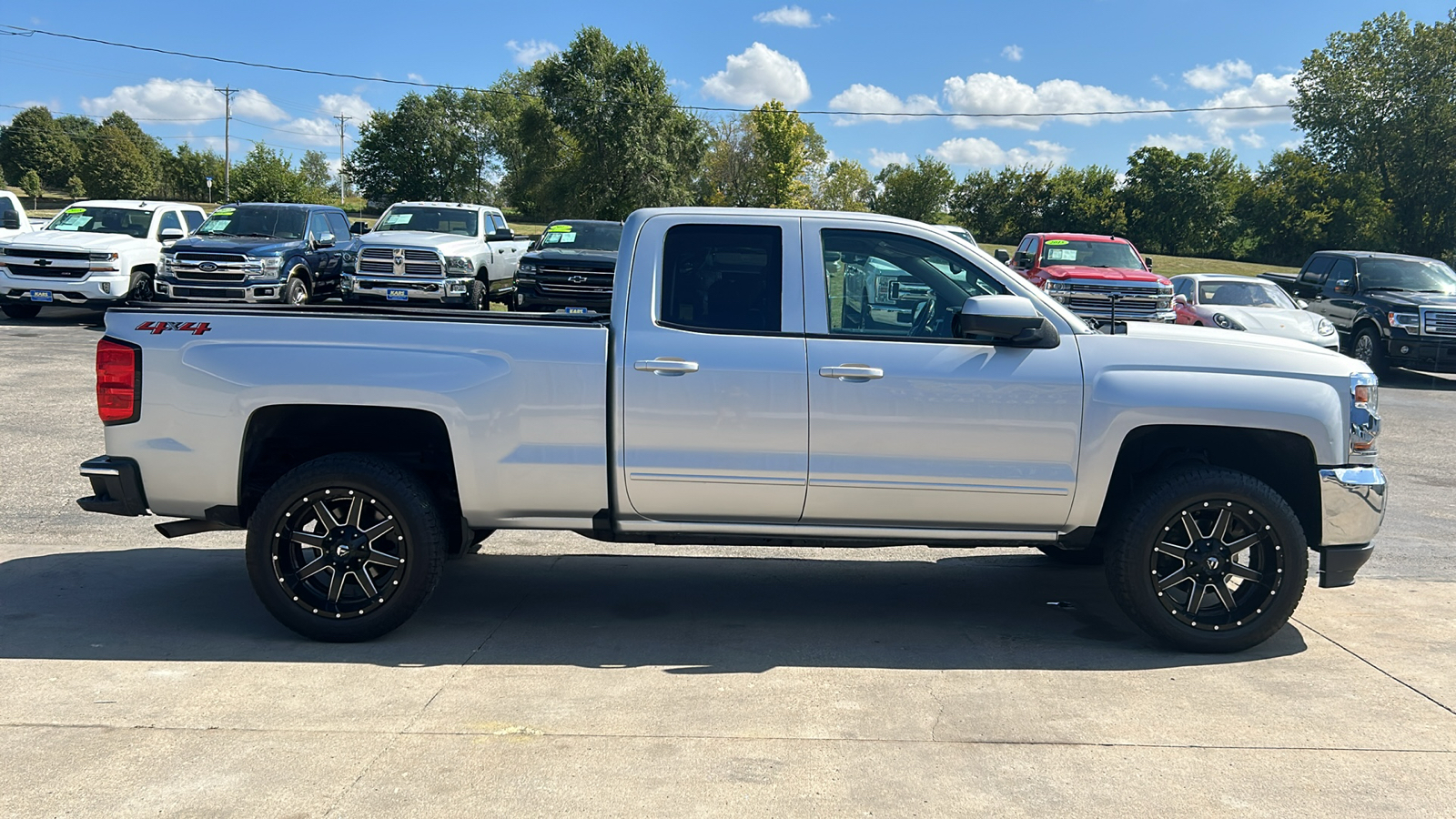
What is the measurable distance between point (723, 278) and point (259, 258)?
13.8m

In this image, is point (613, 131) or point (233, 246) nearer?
point (233, 246)

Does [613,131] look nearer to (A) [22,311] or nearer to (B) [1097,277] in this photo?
(A) [22,311]

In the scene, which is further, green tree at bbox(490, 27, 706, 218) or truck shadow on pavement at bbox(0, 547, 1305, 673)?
green tree at bbox(490, 27, 706, 218)

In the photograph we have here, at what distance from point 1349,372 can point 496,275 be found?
17.0m

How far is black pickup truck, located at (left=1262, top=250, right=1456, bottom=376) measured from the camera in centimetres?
A: 1666

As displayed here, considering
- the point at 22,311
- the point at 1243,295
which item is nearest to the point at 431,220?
the point at 22,311

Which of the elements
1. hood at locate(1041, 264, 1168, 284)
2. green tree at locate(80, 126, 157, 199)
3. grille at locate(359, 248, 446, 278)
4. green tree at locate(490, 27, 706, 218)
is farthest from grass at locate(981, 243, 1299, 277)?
green tree at locate(80, 126, 157, 199)

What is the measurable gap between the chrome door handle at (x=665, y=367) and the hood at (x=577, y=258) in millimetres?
12430

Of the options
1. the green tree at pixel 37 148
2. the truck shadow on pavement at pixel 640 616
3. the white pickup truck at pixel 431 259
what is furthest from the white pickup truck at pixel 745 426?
the green tree at pixel 37 148

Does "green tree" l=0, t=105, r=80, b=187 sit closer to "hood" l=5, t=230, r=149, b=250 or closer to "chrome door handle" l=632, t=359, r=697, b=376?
"hood" l=5, t=230, r=149, b=250

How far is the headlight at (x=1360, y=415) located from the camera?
506 cm

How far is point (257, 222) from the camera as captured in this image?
59.6 ft

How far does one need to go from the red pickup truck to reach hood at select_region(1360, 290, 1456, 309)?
3.22 metres

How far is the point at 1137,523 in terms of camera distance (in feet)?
16.4
